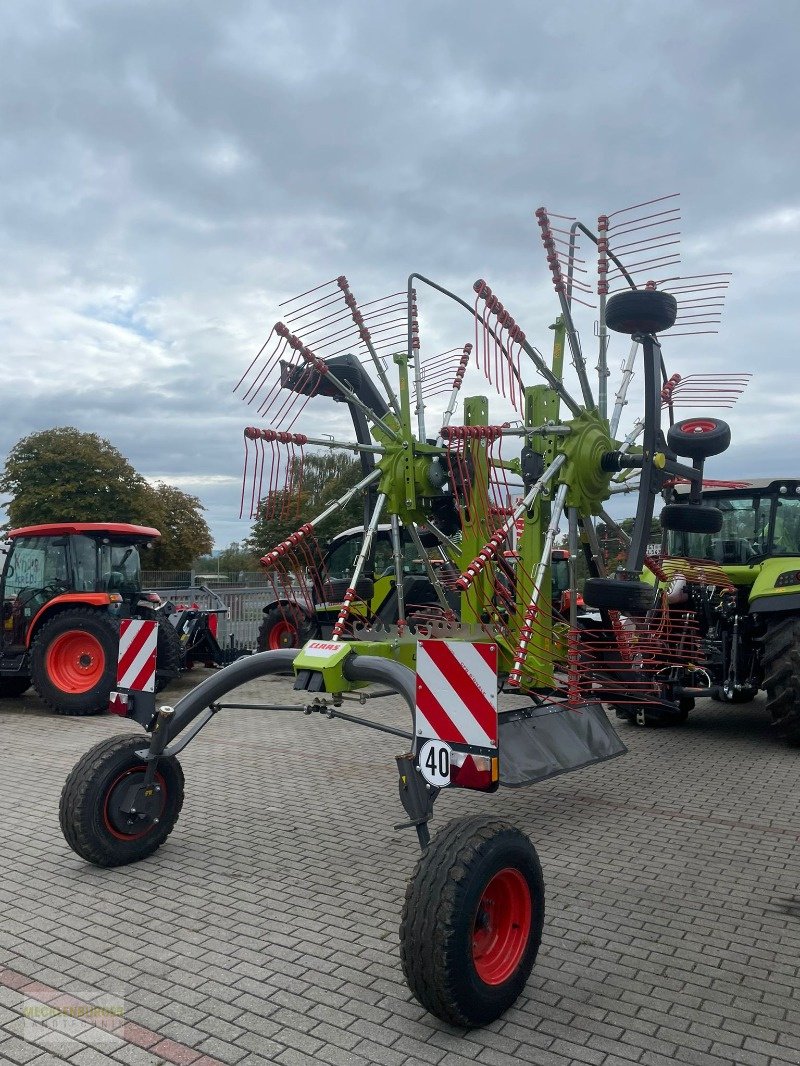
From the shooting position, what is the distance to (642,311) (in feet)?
16.5

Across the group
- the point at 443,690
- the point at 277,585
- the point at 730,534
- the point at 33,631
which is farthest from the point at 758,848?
Answer: the point at 33,631

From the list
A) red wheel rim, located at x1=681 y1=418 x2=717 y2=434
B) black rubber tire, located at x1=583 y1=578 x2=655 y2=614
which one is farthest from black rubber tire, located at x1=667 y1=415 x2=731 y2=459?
black rubber tire, located at x1=583 y1=578 x2=655 y2=614

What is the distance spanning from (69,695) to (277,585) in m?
4.99

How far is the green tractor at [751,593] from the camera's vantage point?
7.54 meters

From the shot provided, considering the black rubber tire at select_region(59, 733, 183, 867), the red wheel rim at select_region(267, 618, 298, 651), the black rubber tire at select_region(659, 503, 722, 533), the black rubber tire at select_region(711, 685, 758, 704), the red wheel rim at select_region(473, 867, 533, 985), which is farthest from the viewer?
the red wheel rim at select_region(267, 618, 298, 651)

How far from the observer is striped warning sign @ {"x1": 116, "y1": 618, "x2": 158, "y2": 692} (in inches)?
195

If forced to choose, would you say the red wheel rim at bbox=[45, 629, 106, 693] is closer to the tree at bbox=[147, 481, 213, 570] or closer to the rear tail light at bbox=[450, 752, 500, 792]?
the rear tail light at bbox=[450, 752, 500, 792]

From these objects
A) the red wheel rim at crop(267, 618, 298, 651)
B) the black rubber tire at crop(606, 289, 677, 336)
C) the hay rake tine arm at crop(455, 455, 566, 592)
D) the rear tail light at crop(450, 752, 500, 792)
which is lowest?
the red wheel rim at crop(267, 618, 298, 651)

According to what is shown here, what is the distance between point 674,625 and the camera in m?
6.25

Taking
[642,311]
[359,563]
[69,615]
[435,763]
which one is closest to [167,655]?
[69,615]

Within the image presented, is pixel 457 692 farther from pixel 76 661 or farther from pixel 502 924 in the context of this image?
pixel 76 661

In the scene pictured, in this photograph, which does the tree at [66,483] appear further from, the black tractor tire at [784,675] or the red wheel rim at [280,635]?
the black tractor tire at [784,675]

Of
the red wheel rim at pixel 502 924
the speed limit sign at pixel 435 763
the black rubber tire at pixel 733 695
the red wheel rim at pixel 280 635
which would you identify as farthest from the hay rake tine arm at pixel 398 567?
→ the red wheel rim at pixel 280 635

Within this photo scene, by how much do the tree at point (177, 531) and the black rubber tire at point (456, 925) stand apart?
98.9 feet
